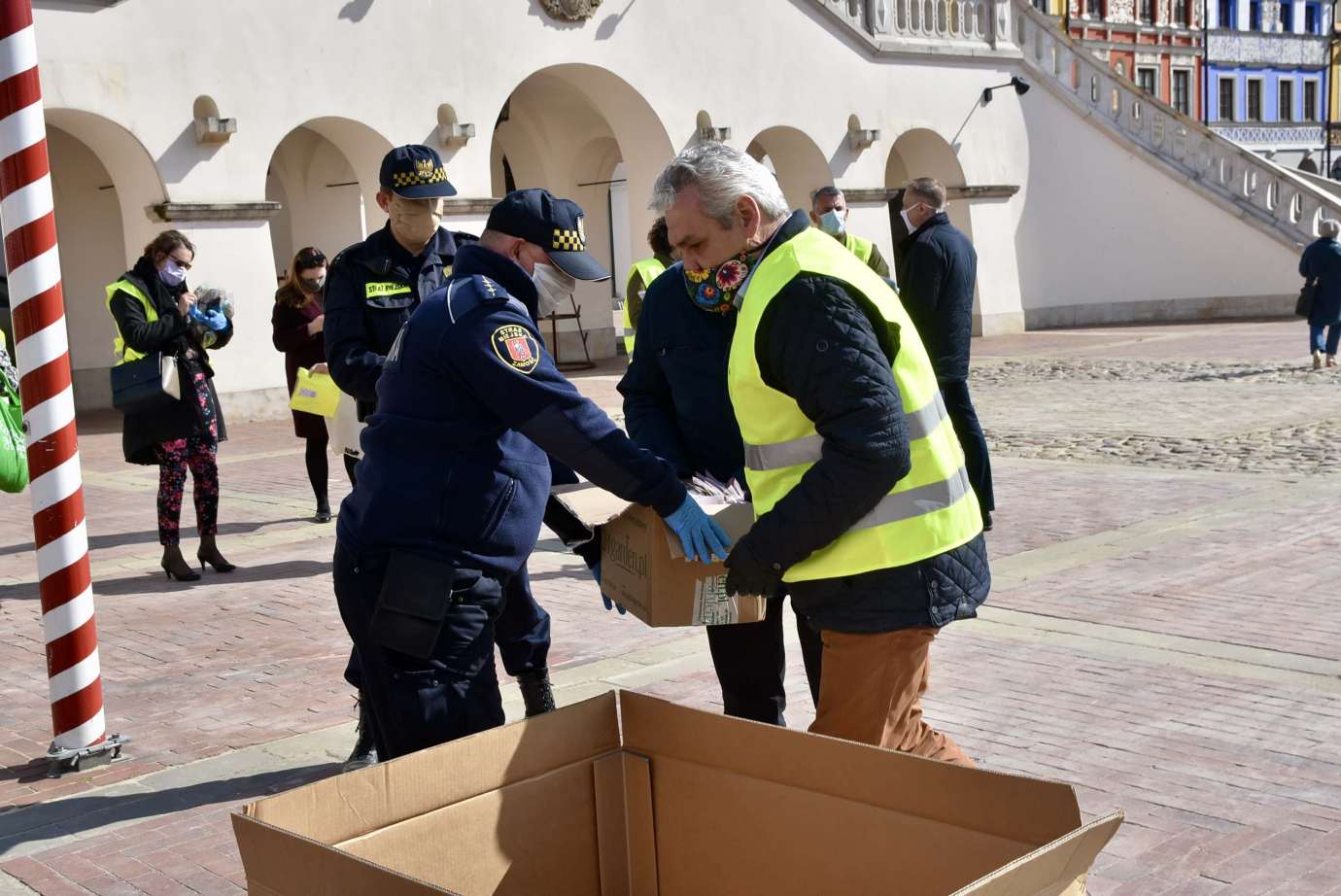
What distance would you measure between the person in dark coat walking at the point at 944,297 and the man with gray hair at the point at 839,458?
A: 4.75 m

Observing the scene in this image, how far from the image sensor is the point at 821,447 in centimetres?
300

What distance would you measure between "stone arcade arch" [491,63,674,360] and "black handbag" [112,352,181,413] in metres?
13.4

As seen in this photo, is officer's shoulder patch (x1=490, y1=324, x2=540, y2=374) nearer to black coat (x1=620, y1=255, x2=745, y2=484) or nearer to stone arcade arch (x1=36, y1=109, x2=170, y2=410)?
black coat (x1=620, y1=255, x2=745, y2=484)

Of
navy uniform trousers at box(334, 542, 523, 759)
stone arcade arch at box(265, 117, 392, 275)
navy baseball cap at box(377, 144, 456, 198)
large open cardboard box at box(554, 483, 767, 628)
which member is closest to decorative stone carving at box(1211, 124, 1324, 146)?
stone arcade arch at box(265, 117, 392, 275)

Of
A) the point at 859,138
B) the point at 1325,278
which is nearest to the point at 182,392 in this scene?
the point at 1325,278

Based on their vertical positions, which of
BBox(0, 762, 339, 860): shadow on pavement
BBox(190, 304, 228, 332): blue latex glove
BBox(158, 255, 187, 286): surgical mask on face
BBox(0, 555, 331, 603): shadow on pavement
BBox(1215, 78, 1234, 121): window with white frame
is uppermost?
BBox(1215, 78, 1234, 121): window with white frame

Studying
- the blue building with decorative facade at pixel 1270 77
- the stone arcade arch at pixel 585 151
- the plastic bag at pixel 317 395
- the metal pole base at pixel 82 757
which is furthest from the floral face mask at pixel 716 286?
the blue building with decorative facade at pixel 1270 77

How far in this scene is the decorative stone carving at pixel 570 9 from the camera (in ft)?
64.3

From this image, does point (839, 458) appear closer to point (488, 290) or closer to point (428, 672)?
point (488, 290)

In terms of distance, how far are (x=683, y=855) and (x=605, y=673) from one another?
331 centimetres

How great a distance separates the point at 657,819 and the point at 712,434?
4.72ft

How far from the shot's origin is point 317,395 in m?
8.20

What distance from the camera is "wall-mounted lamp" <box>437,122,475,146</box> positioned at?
61.1 feet

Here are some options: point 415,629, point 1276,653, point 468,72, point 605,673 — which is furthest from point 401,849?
point 468,72
